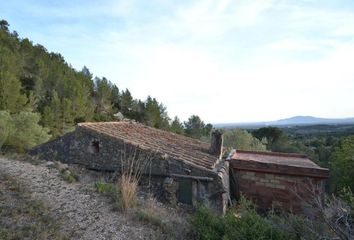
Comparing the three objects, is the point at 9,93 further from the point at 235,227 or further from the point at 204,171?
the point at 235,227

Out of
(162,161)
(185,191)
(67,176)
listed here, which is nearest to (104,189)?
(67,176)

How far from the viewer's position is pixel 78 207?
430cm

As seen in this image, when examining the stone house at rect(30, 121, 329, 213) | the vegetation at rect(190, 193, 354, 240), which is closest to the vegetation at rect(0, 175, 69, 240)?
the vegetation at rect(190, 193, 354, 240)

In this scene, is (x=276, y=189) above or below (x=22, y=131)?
below

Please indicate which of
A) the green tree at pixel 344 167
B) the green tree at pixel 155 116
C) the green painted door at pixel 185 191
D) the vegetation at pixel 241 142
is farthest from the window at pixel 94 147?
the green tree at pixel 155 116

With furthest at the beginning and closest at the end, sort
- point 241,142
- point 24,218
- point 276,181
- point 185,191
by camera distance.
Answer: point 241,142
point 276,181
point 185,191
point 24,218

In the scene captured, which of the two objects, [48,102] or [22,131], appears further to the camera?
[48,102]

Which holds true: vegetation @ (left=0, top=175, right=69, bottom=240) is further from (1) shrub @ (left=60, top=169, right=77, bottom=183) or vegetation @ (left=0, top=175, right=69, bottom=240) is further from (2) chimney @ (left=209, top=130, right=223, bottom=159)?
(2) chimney @ (left=209, top=130, right=223, bottom=159)

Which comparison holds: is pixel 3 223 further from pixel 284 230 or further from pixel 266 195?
pixel 266 195

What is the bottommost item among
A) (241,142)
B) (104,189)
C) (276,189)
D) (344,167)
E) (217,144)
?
(344,167)

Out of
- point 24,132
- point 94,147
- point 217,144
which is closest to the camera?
point 94,147

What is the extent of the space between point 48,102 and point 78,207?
72.2ft

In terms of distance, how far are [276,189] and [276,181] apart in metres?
0.20

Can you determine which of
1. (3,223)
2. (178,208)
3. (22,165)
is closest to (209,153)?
(178,208)
